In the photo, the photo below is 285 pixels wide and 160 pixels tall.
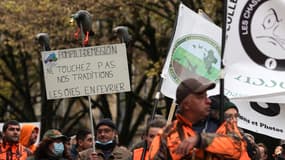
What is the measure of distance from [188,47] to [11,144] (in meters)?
3.53

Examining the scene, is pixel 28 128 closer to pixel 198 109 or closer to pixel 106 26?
pixel 198 109

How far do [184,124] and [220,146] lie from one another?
0.35 meters

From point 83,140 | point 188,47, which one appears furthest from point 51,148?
point 188,47

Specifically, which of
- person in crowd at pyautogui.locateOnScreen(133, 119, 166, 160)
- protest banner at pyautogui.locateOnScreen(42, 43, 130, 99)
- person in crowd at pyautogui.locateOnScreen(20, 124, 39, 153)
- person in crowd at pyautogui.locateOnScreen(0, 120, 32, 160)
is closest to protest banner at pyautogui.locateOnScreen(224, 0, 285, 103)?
person in crowd at pyautogui.locateOnScreen(133, 119, 166, 160)

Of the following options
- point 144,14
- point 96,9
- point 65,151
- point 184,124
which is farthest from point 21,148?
point 144,14

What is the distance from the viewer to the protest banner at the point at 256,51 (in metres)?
8.68

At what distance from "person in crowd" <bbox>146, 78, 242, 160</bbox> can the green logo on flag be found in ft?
6.01

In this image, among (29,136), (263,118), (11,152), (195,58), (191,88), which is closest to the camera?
(191,88)

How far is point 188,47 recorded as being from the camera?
28.5 feet

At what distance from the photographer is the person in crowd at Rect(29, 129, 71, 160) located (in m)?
9.52

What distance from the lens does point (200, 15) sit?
924cm

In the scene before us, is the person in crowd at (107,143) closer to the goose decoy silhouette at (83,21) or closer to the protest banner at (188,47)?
the protest banner at (188,47)

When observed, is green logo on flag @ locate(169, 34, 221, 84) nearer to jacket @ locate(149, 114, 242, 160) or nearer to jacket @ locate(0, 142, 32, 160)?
jacket @ locate(149, 114, 242, 160)

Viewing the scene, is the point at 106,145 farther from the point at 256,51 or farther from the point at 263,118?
the point at 256,51
